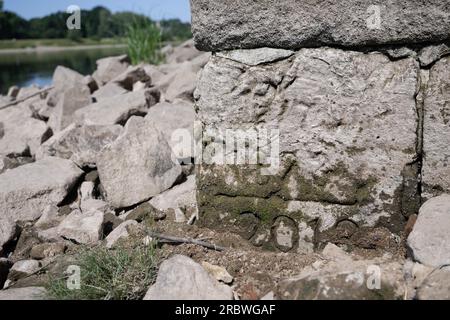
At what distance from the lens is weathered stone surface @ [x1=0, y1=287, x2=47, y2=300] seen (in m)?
2.07

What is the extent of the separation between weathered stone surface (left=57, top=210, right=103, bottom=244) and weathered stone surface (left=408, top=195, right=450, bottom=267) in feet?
5.74

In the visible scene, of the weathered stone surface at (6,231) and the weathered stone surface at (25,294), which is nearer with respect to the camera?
the weathered stone surface at (25,294)

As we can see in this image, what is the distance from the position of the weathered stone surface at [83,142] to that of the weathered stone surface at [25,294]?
1442 millimetres

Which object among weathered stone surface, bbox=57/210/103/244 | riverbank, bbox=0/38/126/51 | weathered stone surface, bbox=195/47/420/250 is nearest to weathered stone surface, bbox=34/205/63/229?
weathered stone surface, bbox=57/210/103/244

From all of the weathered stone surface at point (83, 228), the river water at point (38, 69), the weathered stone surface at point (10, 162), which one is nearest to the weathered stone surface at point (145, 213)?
the weathered stone surface at point (83, 228)

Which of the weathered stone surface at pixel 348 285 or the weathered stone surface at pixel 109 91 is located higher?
the weathered stone surface at pixel 109 91

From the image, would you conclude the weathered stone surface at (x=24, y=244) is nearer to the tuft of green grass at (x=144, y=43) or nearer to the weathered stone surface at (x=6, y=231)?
the weathered stone surface at (x=6, y=231)

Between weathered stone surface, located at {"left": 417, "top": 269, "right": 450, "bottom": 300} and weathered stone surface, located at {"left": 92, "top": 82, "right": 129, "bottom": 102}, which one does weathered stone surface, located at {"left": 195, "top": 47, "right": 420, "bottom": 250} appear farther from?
weathered stone surface, located at {"left": 92, "top": 82, "right": 129, "bottom": 102}

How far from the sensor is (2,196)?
10.1ft

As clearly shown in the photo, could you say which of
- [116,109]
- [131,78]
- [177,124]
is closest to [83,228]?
[177,124]

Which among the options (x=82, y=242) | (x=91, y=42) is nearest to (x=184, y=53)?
(x=82, y=242)

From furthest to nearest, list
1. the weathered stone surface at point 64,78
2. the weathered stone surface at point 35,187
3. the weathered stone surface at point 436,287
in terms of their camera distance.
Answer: the weathered stone surface at point 64,78 → the weathered stone surface at point 35,187 → the weathered stone surface at point 436,287

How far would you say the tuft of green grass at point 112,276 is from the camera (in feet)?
6.70
